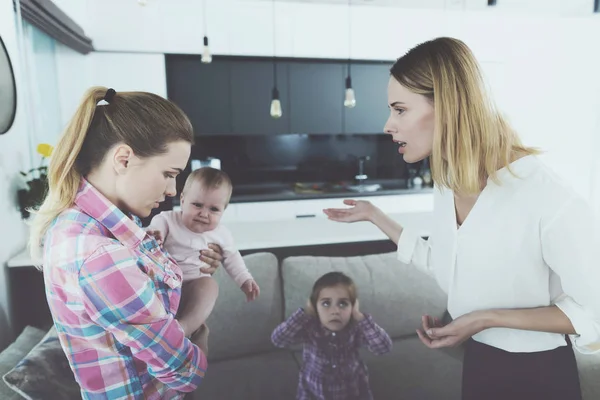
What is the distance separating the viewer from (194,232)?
0.72 metres

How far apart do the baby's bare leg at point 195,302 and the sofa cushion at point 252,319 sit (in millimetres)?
217

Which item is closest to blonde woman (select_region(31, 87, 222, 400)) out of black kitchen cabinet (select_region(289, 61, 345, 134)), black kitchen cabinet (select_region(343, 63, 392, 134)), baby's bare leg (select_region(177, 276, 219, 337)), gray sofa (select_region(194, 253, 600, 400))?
baby's bare leg (select_region(177, 276, 219, 337))

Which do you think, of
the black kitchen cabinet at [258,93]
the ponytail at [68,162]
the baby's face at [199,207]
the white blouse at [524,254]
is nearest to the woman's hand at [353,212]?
the white blouse at [524,254]

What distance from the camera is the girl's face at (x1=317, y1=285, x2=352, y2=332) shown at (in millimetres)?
987

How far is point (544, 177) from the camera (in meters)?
0.66

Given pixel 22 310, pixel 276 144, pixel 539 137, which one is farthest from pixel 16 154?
pixel 539 137

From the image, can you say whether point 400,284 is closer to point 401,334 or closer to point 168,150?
point 401,334

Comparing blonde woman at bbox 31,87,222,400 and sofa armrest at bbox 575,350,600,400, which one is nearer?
blonde woman at bbox 31,87,222,400

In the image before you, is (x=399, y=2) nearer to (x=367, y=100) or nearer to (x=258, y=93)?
(x=367, y=100)

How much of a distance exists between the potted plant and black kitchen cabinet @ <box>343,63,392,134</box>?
82 cm

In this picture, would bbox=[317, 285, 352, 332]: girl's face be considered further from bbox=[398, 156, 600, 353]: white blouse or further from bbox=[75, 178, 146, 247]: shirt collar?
bbox=[75, 178, 146, 247]: shirt collar

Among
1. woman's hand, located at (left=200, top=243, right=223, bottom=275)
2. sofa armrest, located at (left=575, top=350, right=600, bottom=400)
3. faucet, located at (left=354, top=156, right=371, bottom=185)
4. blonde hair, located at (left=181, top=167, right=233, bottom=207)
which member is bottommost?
sofa armrest, located at (left=575, top=350, right=600, bottom=400)

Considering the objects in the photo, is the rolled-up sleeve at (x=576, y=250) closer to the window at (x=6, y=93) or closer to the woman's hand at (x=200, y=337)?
the woman's hand at (x=200, y=337)

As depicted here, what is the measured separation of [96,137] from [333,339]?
2.29 ft
